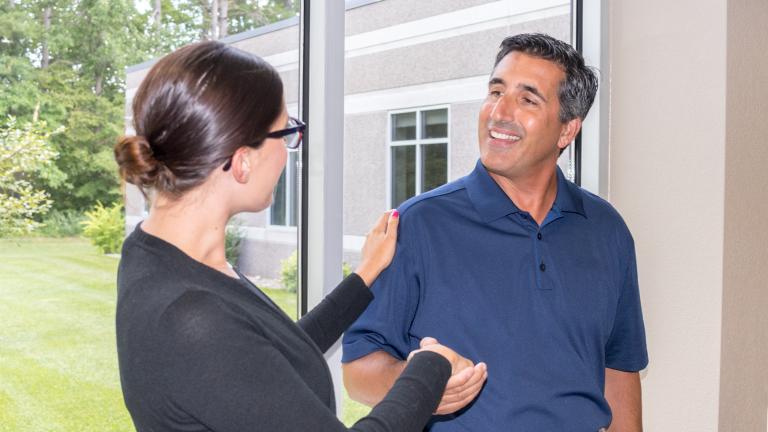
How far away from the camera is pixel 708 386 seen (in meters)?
2.48

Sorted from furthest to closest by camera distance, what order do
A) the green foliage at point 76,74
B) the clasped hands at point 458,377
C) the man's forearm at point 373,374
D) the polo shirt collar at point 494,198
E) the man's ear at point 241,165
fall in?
the polo shirt collar at point 494,198, the man's forearm at point 373,374, the green foliage at point 76,74, the clasped hands at point 458,377, the man's ear at point 241,165

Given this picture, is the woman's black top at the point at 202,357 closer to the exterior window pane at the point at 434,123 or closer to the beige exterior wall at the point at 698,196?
the exterior window pane at the point at 434,123

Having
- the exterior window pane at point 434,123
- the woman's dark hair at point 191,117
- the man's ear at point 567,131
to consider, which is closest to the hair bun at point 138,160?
the woman's dark hair at point 191,117

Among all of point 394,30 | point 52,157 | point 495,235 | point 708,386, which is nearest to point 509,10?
point 394,30

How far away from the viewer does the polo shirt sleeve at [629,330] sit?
6.40 feet

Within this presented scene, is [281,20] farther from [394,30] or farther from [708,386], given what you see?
[708,386]

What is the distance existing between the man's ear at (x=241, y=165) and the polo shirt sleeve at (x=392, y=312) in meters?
0.68

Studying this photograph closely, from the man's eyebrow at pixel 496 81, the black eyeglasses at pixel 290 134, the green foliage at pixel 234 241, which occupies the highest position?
the man's eyebrow at pixel 496 81

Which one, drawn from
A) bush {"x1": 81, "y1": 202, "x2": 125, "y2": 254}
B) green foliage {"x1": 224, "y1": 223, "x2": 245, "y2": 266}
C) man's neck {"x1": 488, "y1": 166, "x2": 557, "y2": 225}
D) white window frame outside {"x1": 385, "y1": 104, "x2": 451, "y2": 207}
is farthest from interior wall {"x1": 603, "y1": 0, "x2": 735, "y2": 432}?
bush {"x1": 81, "y1": 202, "x2": 125, "y2": 254}

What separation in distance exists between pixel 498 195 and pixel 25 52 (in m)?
1.08

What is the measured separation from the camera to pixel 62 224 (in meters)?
1.66

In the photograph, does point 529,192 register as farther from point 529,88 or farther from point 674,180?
point 674,180

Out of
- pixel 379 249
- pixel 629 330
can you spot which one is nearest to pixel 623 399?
pixel 629 330

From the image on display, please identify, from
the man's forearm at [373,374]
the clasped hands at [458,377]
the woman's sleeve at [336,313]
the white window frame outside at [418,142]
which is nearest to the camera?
the clasped hands at [458,377]
